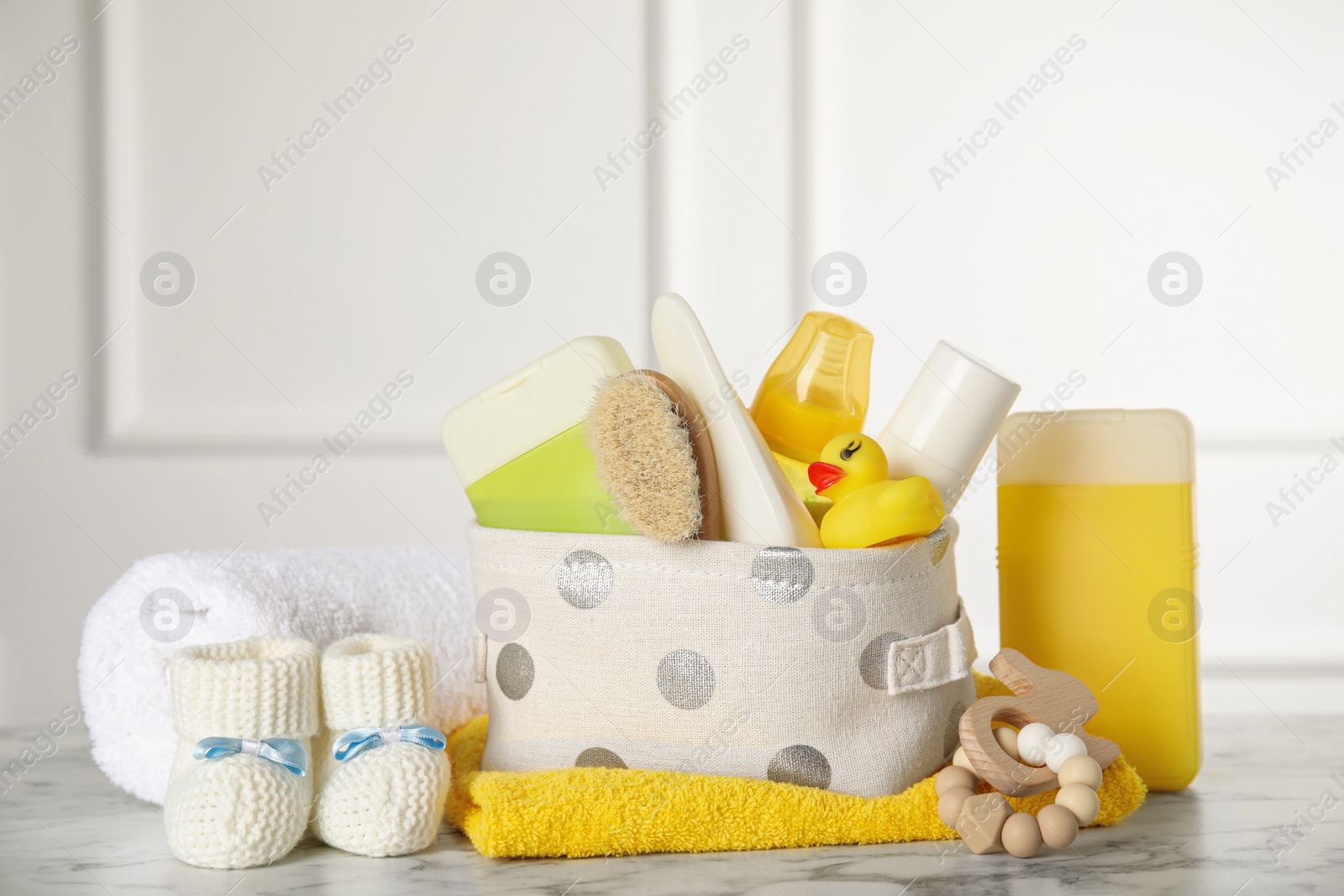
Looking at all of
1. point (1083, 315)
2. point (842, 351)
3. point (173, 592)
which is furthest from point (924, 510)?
point (1083, 315)

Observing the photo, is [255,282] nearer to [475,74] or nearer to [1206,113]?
[475,74]

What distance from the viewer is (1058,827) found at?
498 millimetres

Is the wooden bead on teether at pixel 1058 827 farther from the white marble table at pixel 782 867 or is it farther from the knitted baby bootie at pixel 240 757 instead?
the knitted baby bootie at pixel 240 757

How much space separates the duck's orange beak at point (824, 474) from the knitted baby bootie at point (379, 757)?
22cm

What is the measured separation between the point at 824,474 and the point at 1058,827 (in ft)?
0.63

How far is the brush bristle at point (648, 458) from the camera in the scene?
0.50 meters

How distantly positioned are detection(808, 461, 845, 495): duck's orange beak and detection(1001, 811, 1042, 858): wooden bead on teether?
0.18 meters

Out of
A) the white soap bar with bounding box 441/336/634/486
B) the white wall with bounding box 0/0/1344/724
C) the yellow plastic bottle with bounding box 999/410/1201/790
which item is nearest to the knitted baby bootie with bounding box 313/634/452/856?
the white soap bar with bounding box 441/336/634/486

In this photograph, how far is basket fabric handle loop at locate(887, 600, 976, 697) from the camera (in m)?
0.53

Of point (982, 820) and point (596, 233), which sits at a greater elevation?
point (596, 233)

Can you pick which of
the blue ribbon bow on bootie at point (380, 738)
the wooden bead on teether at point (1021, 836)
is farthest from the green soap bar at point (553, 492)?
the wooden bead on teether at point (1021, 836)

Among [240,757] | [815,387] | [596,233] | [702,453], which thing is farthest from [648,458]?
[596,233]

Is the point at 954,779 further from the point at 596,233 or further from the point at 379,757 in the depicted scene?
the point at 596,233

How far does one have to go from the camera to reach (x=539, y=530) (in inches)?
22.0
